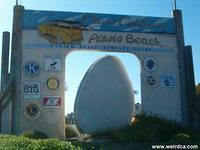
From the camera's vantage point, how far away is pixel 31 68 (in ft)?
85.3

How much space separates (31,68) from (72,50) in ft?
9.86

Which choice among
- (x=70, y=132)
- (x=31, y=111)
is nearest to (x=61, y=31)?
(x=31, y=111)

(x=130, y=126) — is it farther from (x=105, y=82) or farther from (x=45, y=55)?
(x=45, y=55)

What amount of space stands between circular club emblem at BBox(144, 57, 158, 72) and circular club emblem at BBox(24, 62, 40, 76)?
7.43m

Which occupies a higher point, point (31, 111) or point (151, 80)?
point (151, 80)

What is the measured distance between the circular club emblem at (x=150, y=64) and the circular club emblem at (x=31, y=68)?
7426 mm

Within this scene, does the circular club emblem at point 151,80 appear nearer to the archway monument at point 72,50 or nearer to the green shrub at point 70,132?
the archway monument at point 72,50

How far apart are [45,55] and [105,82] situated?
4.78m

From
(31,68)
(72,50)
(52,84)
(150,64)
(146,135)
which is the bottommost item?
(146,135)

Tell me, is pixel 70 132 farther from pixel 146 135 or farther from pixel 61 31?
pixel 146 135

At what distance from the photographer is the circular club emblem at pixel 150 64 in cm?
2791

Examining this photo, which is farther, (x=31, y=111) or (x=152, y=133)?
(x=31, y=111)

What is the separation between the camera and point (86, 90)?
23.9 metres

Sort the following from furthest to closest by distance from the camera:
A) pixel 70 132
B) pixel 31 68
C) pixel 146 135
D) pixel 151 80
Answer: pixel 151 80 < pixel 70 132 < pixel 31 68 < pixel 146 135
